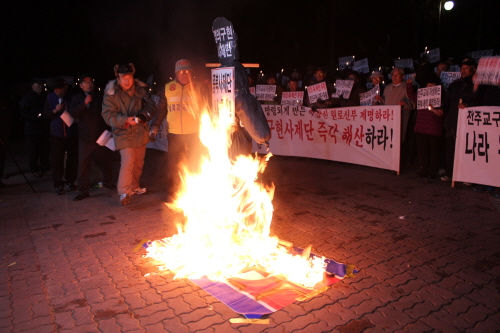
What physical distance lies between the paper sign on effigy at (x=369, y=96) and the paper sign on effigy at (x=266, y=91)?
8.79 ft

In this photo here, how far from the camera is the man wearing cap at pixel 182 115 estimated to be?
20.5 ft

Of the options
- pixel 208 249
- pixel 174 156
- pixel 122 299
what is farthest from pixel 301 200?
pixel 122 299

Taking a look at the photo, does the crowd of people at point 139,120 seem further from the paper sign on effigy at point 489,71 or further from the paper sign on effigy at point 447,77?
the paper sign on effigy at point 489,71

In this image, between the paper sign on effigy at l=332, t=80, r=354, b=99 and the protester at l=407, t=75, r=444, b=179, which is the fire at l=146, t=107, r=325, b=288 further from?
the paper sign on effigy at l=332, t=80, r=354, b=99

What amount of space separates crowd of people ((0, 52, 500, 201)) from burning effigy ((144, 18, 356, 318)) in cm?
102

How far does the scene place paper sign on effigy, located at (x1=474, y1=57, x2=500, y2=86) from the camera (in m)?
6.23

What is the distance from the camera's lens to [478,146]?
6.89m

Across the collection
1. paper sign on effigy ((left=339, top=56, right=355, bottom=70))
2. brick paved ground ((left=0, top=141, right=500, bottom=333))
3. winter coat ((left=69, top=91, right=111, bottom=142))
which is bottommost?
brick paved ground ((left=0, top=141, right=500, bottom=333))

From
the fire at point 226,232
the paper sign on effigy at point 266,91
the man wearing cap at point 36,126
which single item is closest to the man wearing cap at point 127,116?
the fire at point 226,232

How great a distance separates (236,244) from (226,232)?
0.17 m

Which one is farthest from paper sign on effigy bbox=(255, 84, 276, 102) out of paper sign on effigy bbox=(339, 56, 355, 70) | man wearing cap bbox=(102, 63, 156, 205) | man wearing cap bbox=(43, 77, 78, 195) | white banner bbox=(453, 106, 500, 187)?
man wearing cap bbox=(43, 77, 78, 195)

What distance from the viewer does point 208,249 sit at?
4.28 metres

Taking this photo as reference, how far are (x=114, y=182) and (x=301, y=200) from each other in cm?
419

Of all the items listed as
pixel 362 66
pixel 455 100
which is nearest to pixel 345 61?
pixel 362 66
